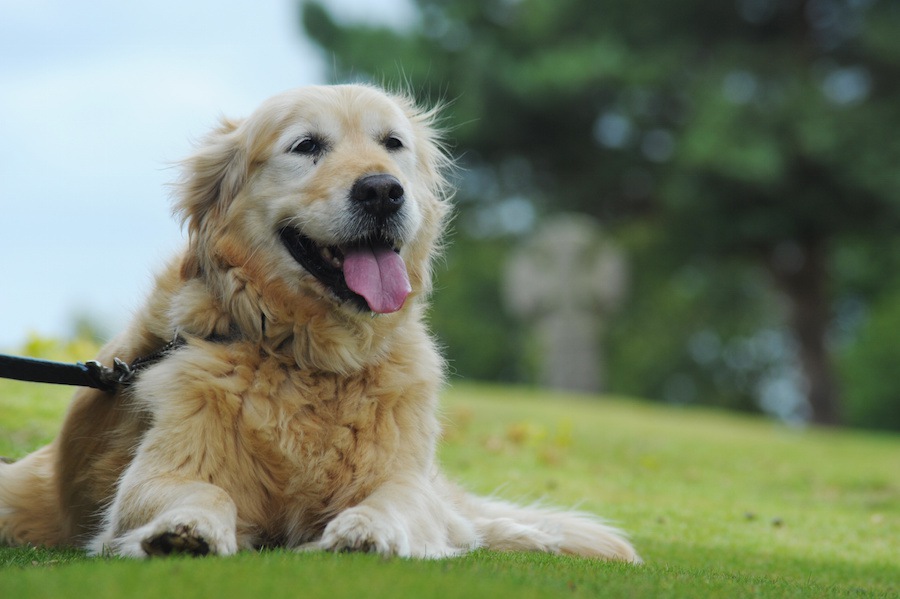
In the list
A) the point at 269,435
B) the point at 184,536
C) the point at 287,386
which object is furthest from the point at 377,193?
the point at 184,536

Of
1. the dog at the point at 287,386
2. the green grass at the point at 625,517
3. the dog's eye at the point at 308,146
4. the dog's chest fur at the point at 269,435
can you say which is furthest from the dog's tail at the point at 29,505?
the dog's eye at the point at 308,146

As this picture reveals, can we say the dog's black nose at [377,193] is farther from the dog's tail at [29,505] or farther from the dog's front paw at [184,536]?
the dog's tail at [29,505]

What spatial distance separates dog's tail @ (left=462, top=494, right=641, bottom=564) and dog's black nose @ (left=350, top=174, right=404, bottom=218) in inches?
60.7

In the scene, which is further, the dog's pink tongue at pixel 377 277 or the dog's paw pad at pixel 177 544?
the dog's pink tongue at pixel 377 277

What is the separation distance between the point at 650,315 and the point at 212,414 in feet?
101

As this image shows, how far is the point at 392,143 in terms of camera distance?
15.9 feet

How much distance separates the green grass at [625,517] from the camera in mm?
3145

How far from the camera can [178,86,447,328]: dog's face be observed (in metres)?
4.39

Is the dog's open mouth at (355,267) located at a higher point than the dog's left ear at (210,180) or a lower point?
lower

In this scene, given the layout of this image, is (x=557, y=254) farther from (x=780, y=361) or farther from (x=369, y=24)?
(x=780, y=361)

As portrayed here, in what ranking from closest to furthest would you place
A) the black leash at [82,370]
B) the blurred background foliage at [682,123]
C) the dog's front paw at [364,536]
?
the dog's front paw at [364,536] < the black leash at [82,370] < the blurred background foliage at [682,123]

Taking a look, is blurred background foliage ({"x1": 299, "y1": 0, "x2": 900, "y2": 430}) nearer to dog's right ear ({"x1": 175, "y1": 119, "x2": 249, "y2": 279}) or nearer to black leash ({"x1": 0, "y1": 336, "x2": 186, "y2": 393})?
dog's right ear ({"x1": 175, "y1": 119, "x2": 249, "y2": 279})

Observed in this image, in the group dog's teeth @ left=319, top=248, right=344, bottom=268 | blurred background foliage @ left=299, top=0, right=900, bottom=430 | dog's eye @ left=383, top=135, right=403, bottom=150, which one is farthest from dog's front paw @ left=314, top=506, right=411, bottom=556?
blurred background foliage @ left=299, top=0, right=900, bottom=430

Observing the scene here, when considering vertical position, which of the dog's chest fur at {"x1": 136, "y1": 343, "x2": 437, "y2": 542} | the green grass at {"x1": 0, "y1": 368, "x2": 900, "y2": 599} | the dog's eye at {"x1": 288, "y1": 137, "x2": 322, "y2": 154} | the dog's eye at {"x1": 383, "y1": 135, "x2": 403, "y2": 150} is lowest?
the green grass at {"x1": 0, "y1": 368, "x2": 900, "y2": 599}
